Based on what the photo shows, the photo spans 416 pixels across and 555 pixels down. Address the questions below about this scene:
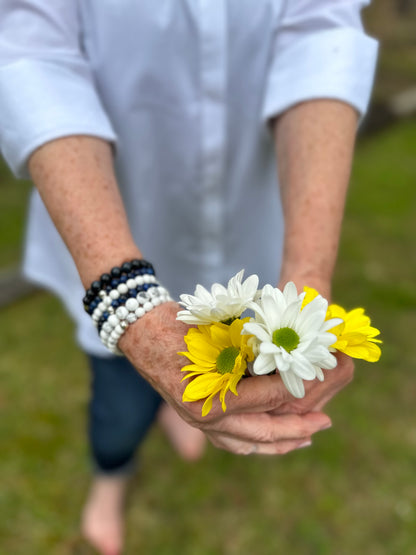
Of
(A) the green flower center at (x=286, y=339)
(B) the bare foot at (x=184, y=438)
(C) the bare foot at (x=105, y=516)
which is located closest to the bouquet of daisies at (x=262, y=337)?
(A) the green flower center at (x=286, y=339)

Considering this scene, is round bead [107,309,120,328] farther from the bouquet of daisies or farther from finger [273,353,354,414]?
finger [273,353,354,414]

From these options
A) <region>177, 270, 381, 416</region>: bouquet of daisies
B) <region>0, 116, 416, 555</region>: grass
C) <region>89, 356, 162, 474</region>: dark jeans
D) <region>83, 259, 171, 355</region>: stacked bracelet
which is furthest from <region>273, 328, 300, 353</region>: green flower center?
<region>0, 116, 416, 555</region>: grass

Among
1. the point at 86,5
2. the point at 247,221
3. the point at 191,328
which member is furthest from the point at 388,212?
the point at 191,328

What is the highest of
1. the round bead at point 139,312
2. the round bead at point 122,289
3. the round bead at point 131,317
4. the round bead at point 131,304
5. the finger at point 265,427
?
the round bead at point 122,289

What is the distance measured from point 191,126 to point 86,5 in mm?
329

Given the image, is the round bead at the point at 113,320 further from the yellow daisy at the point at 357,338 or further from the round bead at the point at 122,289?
the yellow daisy at the point at 357,338

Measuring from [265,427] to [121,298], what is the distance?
0.31 metres

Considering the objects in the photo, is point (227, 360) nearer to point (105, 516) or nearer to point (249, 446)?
point (249, 446)

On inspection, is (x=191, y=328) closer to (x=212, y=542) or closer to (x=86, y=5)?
(x=86, y=5)

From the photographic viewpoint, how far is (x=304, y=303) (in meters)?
0.80

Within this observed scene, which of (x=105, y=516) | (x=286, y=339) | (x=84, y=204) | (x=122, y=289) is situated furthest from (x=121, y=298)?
(x=105, y=516)

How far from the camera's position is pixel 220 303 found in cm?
76

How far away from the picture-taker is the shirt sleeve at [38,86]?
0.99 meters

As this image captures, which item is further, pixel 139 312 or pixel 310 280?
pixel 310 280
